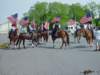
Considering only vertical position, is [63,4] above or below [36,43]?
above

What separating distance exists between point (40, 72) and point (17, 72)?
83cm

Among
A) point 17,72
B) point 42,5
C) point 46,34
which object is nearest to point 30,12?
point 42,5

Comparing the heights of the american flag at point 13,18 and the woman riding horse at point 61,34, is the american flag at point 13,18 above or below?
above

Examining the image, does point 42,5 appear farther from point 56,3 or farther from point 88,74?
point 88,74

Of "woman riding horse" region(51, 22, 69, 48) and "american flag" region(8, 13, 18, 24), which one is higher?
"american flag" region(8, 13, 18, 24)

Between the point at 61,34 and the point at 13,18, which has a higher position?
the point at 13,18

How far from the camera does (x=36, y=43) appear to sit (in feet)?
113

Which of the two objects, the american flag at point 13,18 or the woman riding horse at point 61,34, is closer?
the woman riding horse at point 61,34

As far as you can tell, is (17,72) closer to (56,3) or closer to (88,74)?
(88,74)

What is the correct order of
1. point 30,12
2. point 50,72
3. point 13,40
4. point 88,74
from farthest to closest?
point 30,12 < point 13,40 < point 50,72 < point 88,74

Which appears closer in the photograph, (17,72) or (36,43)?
(17,72)

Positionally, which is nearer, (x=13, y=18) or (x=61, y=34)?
(x=61, y=34)

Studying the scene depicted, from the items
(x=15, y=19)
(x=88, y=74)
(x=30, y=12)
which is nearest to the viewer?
(x=88, y=74)

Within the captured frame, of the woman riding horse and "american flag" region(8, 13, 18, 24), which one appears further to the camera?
"american flag" region(8, 13, 18, 24)
